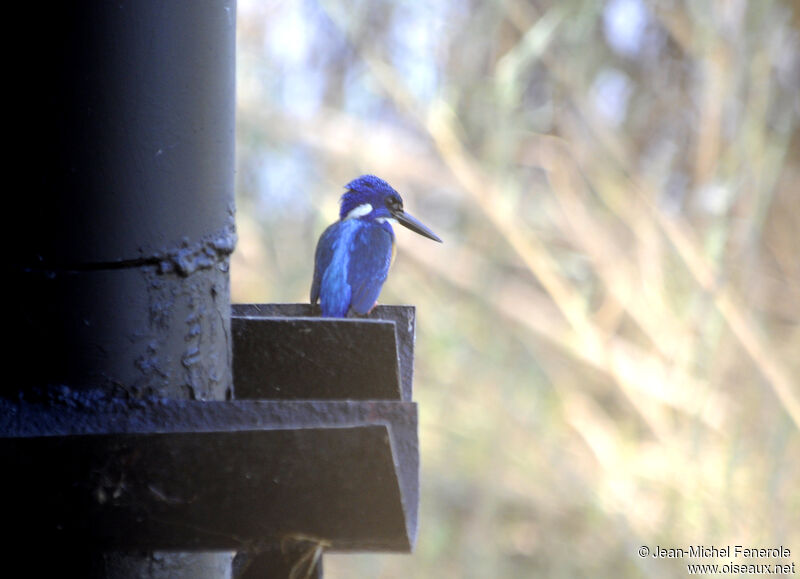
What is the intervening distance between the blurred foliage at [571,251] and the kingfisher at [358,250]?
225 centimetres

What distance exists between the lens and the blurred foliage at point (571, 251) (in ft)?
16.6

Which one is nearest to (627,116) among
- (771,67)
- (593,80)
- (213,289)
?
(593,80)

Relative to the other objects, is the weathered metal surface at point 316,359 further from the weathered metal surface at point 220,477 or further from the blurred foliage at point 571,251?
the blurred foliage at point 571,251

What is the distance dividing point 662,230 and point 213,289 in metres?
4.20

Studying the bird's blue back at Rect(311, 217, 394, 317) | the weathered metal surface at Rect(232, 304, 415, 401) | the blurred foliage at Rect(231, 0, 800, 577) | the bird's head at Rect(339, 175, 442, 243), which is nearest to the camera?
the weathered metal surface at Rect(232, 304, 415, 401)

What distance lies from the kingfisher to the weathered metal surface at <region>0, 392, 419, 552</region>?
1.12 m

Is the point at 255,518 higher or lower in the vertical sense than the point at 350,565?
lower

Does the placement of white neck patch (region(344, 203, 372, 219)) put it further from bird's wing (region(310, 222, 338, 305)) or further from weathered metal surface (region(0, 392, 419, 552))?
weathered metal surface (region(0, 392, 419, 552))

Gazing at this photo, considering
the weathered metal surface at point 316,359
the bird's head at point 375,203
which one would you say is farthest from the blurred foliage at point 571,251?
the weathered metal surface at point 316,359

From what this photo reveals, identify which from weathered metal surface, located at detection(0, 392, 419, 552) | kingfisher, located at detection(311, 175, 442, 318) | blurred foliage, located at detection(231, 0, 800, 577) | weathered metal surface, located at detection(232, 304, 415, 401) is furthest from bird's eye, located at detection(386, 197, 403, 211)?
blurred foliage, located at detection(231, 0, 800, 577)

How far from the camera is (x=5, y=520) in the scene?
1146 millimetres

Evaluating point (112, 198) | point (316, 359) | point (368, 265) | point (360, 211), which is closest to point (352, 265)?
point (368, 265)

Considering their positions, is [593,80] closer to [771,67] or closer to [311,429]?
[771,67]

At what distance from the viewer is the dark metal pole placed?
1.22m
